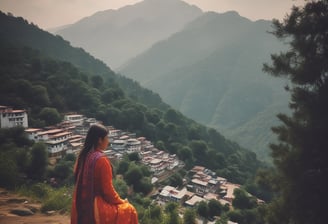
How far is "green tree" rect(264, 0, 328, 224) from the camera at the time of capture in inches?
292

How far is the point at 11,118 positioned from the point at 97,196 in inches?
1423

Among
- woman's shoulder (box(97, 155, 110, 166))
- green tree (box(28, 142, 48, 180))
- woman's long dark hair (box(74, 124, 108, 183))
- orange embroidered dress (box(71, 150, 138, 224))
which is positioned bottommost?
green tree (box(28, 142, 48, 180))

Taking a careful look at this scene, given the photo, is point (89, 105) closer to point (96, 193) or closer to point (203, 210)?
point (203, 210)

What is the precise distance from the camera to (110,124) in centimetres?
5425

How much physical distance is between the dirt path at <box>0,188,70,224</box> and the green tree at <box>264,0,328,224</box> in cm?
586

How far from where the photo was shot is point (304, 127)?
25.8 ft

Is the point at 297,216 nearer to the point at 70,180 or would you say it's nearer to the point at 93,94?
the point at 70,180

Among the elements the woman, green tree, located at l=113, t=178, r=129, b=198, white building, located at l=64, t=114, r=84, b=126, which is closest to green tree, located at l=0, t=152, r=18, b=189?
the woman

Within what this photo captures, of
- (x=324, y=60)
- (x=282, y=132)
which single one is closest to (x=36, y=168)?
(x=282, y=132)

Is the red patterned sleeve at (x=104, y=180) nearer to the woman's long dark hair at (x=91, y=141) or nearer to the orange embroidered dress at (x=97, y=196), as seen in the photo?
the orange embroidered dress at (x=97, y=196)

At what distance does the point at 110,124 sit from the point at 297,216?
4849 cm

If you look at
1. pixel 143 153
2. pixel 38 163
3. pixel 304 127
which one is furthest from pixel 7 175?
pixel 143 153

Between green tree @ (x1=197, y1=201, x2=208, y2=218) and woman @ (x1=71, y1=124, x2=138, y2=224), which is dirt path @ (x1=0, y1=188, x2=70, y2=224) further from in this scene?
green tree @ (x1=197, y1=201, x2=208, y2=218)

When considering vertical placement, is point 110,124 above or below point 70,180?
above
